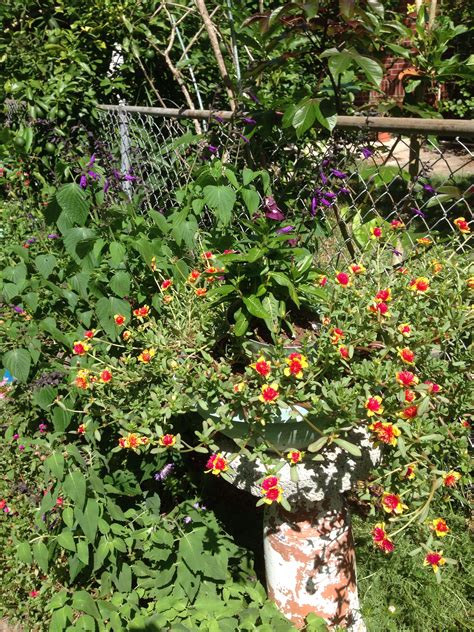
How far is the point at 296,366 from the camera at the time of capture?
1.55 meters

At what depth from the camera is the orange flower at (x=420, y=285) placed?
5.44ft

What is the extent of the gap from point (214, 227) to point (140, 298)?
418 mm

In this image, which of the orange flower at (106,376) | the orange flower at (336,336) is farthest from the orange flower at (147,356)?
the orange flower at (336,336)

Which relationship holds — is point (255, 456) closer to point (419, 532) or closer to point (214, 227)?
point (419, 532)

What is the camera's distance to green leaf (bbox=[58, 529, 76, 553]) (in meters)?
1.94

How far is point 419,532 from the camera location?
1575mm

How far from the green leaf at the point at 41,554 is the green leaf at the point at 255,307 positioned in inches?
43.0

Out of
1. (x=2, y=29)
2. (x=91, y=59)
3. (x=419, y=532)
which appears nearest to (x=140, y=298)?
(x=419, y=532)

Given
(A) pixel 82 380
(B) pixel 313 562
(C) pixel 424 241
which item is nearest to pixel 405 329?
(C) pixel 424 241

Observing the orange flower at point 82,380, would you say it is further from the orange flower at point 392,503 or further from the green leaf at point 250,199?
the orange flower at point 392,503

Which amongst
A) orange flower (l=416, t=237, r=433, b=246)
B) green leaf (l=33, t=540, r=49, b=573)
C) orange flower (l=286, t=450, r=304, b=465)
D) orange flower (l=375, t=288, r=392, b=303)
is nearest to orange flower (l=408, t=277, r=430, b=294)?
orange flower (l=375, t=288, r=392, b=303)

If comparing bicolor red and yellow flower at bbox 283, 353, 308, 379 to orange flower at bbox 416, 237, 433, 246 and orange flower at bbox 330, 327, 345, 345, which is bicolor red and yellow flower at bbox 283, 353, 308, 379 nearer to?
orange flower at bbox 330, 327, 345, 345

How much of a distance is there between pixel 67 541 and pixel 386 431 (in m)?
1.14

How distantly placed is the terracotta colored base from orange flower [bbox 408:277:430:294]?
0.71 metres
